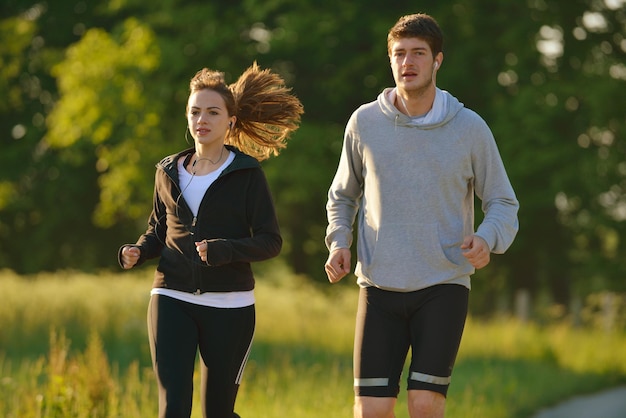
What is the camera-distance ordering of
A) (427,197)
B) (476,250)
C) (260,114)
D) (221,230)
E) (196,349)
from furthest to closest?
(260,114), (221,230), (196,349), (427,197), (476,250)

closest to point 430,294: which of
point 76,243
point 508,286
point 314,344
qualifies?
point 314,344

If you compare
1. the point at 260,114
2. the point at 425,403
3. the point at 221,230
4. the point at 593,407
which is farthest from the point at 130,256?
the point at 593,407

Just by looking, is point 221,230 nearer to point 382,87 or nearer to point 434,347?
point 434,347

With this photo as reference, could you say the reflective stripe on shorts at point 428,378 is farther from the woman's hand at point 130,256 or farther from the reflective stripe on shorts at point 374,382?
the woman's hand at point 130,256

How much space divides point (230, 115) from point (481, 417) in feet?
14.3

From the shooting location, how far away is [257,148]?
6.34 m

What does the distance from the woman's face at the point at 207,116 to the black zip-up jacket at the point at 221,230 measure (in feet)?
0.54

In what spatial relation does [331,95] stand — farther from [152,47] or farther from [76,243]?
[76,243]

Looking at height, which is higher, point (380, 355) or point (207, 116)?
point (207, 116)

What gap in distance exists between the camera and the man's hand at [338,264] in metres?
5.23

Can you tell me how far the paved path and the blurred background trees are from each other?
33.9 ft

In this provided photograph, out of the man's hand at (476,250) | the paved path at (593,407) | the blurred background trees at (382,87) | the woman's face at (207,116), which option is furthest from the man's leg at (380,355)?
the blurred background trees at (382,87)

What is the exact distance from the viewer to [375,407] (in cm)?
522

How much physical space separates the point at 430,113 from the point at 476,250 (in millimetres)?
733
